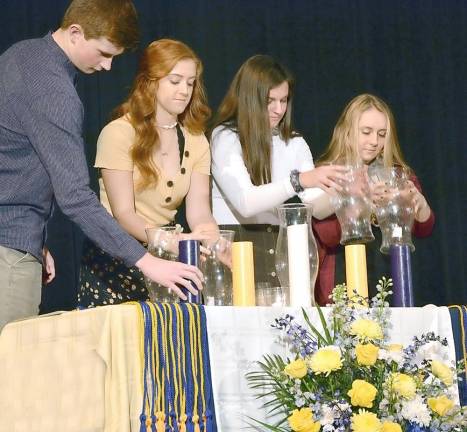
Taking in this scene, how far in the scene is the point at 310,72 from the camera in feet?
14.4

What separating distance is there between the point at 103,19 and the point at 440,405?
3.50ft

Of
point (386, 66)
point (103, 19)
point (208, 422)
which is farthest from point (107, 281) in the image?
point (386, 66)

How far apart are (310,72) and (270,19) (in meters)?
0.27

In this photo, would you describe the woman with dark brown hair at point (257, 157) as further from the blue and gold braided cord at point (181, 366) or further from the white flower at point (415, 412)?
the white flower at point (415, 412)

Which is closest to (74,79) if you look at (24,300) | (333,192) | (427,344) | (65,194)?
(65,194)

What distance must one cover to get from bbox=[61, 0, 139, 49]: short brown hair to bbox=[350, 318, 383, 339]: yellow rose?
819mm

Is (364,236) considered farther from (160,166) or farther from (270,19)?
(270,19)

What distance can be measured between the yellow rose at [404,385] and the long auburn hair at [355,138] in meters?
1.31

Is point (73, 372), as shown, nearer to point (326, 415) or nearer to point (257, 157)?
point (326, 415)

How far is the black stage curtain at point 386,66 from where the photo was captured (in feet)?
14.1

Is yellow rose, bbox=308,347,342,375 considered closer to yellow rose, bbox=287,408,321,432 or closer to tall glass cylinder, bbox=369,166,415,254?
yellow rose, bbox=287,408,321,432

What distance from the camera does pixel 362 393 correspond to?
1.93 metres

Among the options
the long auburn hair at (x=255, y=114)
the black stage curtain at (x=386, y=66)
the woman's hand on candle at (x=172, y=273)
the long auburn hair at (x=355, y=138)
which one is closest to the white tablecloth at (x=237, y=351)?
the woman's hand on candle at (x=172, y=273)

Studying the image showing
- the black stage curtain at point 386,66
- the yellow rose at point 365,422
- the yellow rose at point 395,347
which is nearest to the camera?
the yellow rose at point 365,422
